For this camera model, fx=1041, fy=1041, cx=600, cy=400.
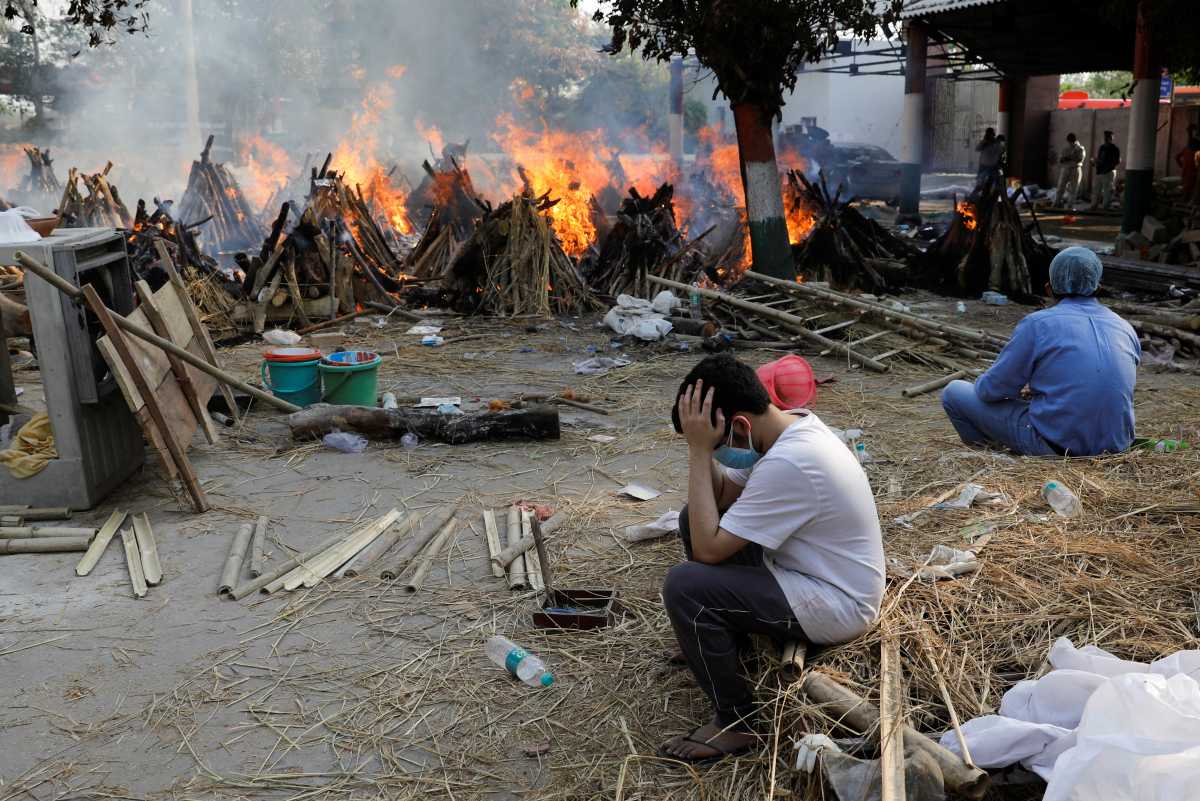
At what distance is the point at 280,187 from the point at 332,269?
14642mm

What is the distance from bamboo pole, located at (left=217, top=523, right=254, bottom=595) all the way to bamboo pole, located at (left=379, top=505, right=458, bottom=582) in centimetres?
69

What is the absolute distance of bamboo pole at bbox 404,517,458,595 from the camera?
4926mm

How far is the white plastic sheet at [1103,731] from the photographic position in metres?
2.44

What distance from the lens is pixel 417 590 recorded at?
16.1ft

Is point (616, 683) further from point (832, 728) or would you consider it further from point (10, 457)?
point (10, 457)

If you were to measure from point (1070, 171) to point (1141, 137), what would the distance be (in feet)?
31.3

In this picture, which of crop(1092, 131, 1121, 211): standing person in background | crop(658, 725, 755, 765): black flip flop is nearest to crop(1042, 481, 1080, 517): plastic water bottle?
crop(658, 725, 755, 765): black flip flop

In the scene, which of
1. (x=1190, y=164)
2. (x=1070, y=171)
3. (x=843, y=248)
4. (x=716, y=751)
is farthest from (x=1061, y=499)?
(x=1070, y=171)

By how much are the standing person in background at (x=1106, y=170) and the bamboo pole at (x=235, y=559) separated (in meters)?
23.0

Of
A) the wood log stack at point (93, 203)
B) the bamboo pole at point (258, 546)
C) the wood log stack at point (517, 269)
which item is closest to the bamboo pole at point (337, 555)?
the bamboo pole at point (258, 546)

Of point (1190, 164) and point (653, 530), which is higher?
point (1190, 164)

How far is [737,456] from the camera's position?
351 cm

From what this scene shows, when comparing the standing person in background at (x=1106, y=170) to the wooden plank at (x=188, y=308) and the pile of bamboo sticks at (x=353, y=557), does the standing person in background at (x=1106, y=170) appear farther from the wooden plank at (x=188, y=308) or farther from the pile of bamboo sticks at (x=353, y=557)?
the pile of bamboo sticks at (x=353, y=557)

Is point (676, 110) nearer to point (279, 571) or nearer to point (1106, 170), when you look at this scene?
point (1106, 170)
